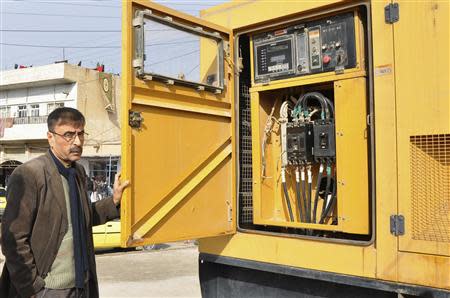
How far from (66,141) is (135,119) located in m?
0.46

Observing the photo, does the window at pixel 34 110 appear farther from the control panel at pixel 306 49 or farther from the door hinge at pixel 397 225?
the door hinge at pixel 397 225

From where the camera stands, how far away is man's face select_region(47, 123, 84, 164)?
300cm

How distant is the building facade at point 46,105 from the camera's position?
30750 millimetres

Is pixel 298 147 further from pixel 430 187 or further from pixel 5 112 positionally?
pixel 5 112

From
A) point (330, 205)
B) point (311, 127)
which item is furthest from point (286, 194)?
point (311, 127)

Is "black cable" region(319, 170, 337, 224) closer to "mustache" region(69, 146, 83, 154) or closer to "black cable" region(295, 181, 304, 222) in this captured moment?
"black cable" region(295, 181, 304, 222)

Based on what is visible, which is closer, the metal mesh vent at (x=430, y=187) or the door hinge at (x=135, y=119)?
the metal mesh vent at (x=430, y=187)

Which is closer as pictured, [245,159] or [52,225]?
[52,225]

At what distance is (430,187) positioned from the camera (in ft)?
8.84

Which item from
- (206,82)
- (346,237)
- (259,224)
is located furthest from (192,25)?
(346,237)

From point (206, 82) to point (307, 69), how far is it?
0.83 metres

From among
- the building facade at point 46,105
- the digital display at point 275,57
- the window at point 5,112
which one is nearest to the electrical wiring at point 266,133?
the digital display at point 275,57

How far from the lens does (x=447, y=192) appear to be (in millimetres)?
2652

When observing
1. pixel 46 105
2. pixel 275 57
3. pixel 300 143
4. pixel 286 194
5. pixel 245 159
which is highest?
pixel 46 105
